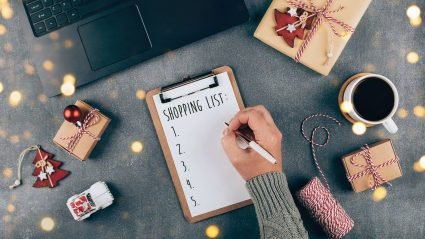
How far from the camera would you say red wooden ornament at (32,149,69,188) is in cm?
83

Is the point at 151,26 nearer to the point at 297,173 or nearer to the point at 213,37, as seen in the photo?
the point at 213,37

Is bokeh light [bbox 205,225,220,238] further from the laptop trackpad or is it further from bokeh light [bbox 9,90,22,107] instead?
bokeh light [bbox 9,90,22,107]

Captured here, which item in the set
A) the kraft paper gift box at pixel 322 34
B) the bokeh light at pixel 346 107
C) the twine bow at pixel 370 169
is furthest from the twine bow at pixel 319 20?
the twine bow at pixel 370 169

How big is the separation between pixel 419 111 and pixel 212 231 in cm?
52

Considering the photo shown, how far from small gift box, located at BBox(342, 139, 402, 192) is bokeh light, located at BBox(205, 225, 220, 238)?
0.98 ft

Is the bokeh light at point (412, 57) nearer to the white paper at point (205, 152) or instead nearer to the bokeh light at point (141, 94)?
the white paper at point (205, 152)

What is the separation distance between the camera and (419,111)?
2.76 feet

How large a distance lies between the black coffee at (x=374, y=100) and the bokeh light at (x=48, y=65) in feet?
2.07

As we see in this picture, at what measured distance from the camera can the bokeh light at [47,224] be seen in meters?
0.84

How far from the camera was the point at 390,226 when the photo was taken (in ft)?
2.72

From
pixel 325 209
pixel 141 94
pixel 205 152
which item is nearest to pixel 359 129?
pixel 325 209

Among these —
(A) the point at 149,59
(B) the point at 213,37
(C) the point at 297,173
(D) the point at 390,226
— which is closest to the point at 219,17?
(B) the point at 213,37

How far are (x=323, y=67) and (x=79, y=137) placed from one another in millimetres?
533

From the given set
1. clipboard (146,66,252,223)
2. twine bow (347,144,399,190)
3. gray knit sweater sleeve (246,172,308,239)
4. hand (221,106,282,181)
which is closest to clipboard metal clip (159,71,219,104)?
clipboard (146,66,252,223)
